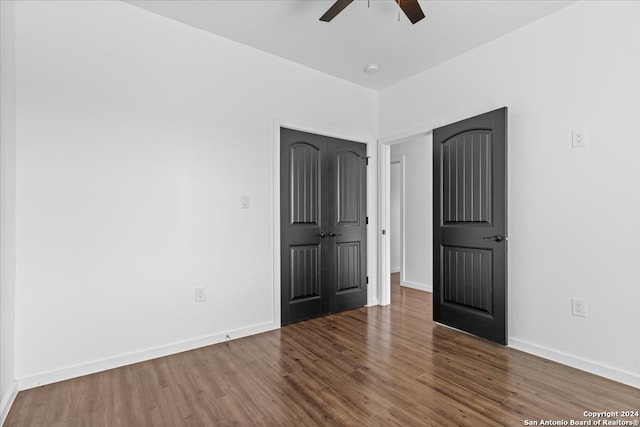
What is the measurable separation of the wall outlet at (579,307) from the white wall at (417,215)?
2492 mm

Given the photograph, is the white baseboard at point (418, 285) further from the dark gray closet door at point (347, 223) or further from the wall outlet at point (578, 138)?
the wall outlet at point (578, 138)

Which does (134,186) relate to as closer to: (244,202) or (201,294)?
(244,202)

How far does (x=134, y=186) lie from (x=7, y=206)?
743 millimetres

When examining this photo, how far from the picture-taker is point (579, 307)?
2.44 meters

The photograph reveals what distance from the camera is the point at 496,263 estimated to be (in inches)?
110

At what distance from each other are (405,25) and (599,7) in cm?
136

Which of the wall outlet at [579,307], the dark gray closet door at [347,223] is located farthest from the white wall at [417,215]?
the wall outlet at [579,307]

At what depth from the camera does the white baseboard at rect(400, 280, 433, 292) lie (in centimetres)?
498

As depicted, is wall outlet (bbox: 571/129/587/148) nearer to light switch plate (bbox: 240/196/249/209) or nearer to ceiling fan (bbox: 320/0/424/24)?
ceiling fan (bbox: 320/0/424/24)

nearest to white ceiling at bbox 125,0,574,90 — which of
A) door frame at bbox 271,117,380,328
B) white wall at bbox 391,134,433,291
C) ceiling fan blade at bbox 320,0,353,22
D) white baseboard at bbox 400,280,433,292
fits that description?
ceiling fan blade at bbox 320,0,353,22

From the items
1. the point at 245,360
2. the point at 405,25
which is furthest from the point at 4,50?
the point at 405,25

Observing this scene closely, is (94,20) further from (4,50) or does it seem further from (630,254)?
(630,254)

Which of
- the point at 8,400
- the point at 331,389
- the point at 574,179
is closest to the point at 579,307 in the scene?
the point at 574,179

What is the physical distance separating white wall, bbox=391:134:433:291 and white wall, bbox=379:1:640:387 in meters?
2.03
